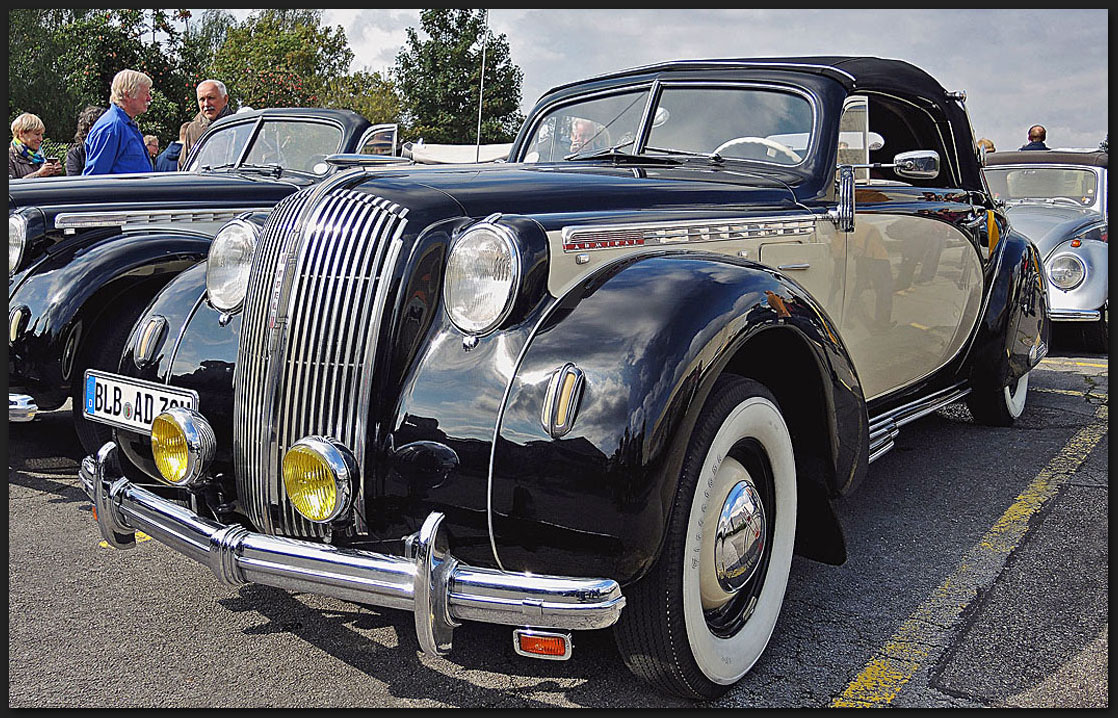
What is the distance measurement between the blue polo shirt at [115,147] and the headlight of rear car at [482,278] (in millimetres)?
4447

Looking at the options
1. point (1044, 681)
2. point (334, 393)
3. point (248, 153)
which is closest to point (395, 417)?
point (334, 393)

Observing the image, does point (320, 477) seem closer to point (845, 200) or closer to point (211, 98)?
point (845, 200)

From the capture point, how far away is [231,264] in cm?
276

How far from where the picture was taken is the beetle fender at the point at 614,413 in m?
2.09

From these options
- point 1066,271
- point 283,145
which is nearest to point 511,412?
point 283,145

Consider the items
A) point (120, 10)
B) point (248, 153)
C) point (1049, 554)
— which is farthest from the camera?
point (120, 10)

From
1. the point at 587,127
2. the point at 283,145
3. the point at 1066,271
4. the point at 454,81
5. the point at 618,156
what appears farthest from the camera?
the point at 454,81

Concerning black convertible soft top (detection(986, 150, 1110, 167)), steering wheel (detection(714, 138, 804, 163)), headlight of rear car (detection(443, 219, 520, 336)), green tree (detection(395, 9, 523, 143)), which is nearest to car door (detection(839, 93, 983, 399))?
steering wheel (detection(714, 138, 804, 163))

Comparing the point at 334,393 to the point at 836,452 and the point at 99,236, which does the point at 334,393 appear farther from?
the point at 99,236

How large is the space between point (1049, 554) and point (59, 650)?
327cm

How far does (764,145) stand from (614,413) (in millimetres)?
1948

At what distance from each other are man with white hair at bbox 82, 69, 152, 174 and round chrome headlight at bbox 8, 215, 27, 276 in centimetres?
175

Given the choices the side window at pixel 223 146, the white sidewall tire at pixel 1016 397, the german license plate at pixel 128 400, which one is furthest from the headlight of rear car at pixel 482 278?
the side window at pixel 223 146

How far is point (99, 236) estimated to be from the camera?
14.7 feet
